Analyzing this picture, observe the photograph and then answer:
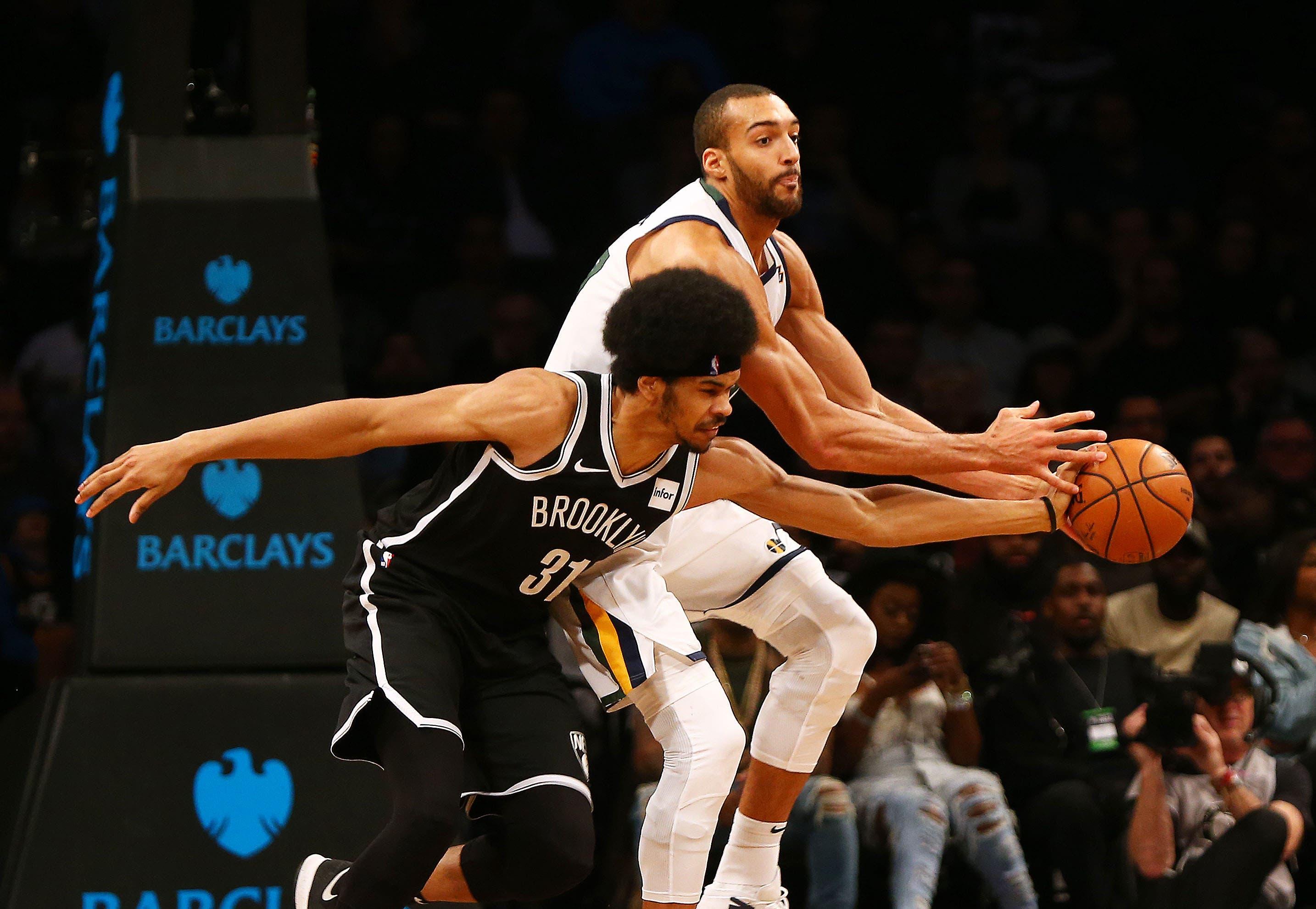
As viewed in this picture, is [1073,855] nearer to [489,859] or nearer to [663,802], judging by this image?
[663,802]

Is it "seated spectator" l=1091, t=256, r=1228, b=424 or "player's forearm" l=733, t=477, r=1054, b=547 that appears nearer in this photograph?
"player's forearm" l=733, t=477, r=1054, b=547

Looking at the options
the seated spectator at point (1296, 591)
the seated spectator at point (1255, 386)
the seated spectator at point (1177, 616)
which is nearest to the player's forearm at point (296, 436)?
the seated spectator at point (1177, 616)

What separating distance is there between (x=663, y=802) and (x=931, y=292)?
455 centimetres

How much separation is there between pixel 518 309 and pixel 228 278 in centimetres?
240

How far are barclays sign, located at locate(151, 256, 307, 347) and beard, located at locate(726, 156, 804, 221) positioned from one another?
1532 millimetres

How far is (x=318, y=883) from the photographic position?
13.5 ft

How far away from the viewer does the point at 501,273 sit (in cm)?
809

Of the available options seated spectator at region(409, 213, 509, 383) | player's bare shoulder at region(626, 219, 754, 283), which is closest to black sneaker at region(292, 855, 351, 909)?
player's bare shoulder at region(626, 219, 754, 283)

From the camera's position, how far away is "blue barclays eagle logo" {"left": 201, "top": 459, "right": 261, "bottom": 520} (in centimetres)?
523

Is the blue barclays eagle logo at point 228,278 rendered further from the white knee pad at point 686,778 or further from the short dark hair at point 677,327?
the white knee pad at point 686,778

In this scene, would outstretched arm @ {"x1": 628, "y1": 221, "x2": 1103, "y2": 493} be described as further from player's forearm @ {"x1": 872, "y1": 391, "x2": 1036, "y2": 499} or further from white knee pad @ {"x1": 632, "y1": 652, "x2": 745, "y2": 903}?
white knee pad @ {"x1": 632, "y1": 652, "x2": 745, "y2": 903}

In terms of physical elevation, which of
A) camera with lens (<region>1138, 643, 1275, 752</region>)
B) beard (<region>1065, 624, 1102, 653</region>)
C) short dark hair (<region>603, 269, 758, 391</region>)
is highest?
short dark hair (<region>603, 269, 758, 391</region>)

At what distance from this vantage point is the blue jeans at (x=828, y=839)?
5.80 m

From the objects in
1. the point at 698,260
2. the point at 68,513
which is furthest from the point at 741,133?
the point at 68,513
